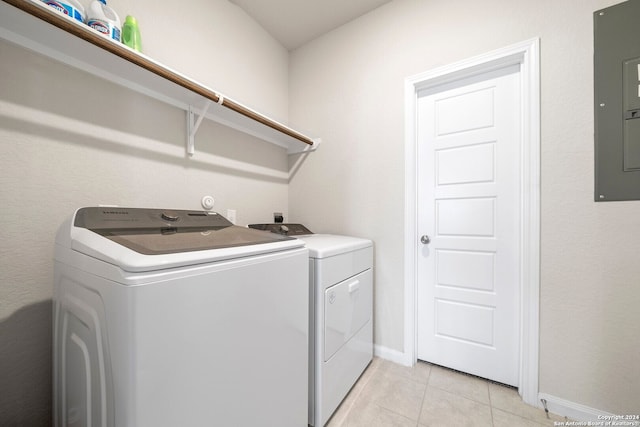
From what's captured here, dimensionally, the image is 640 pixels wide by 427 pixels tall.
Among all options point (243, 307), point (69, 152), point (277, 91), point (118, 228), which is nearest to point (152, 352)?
point (243, 307)

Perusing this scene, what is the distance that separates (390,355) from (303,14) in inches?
106

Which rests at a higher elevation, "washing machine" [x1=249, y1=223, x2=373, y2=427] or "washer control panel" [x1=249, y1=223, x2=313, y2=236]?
"washer control panel" [x1=249, y1=223, x2=313, y2=236]

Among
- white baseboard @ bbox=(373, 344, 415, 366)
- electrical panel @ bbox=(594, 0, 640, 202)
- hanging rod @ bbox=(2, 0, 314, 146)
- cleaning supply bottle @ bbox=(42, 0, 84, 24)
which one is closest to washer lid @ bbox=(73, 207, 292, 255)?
hanging rod @ bbox=(2, 0, 314, 146)

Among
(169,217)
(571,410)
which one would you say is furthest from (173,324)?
(571,410)

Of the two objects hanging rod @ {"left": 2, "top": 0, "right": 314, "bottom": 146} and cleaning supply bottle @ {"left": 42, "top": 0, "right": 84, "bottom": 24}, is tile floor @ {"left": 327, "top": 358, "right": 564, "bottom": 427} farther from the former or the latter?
cleaning supply bottle @ {"left": 42, "top": 0, "right": 84, "bottom": 24}

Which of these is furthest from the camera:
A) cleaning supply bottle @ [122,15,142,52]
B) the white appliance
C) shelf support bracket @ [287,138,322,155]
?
shelf support bracket @ [287,138,322,155]

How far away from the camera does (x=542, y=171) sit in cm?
128

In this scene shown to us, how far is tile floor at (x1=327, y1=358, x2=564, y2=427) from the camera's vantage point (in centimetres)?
121

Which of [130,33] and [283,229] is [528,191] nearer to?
[283,229]

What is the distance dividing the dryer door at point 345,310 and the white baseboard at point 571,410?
1.01 metres

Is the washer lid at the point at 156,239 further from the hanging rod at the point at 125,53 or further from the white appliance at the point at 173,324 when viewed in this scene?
the hanging rod at the point at 125,53

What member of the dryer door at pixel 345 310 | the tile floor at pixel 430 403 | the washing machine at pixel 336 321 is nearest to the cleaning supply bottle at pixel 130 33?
the washing machine at pixel 336 321

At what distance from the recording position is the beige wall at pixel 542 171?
115 centimetres

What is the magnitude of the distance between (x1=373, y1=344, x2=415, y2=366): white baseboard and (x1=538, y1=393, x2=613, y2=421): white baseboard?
72cm
